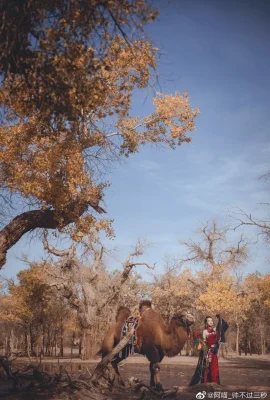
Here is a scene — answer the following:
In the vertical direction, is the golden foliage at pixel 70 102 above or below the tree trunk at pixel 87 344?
above

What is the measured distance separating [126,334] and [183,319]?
1.62 m

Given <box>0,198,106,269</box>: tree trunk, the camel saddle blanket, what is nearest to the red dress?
the camel saddle blanket

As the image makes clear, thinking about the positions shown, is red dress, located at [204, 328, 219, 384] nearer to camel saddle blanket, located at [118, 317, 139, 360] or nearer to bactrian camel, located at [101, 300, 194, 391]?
bactrian camel, located at [101, 300, 194, 391]

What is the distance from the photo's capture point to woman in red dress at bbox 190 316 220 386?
9305 mm

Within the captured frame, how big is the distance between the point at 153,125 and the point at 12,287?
77.7 feet

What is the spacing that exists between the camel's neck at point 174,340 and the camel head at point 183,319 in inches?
4.3

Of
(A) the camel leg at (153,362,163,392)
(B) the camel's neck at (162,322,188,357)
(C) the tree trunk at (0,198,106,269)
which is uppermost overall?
(C) the tree trunk at (0,198,106,269)

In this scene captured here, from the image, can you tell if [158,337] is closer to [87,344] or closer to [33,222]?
[33,222]

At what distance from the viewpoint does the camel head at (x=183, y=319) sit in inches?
360

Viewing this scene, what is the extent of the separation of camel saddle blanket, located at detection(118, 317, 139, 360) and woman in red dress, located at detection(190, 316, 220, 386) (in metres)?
1.91

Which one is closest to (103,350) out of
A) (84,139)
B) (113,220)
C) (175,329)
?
(175,329)

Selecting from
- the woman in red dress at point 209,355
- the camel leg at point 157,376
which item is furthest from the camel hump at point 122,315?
the woman in red dress at point 209,355

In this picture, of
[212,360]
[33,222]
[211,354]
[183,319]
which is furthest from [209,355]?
[33,222]

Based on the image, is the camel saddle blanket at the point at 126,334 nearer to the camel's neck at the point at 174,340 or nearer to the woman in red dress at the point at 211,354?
the camel's neck at the point at 174,340
